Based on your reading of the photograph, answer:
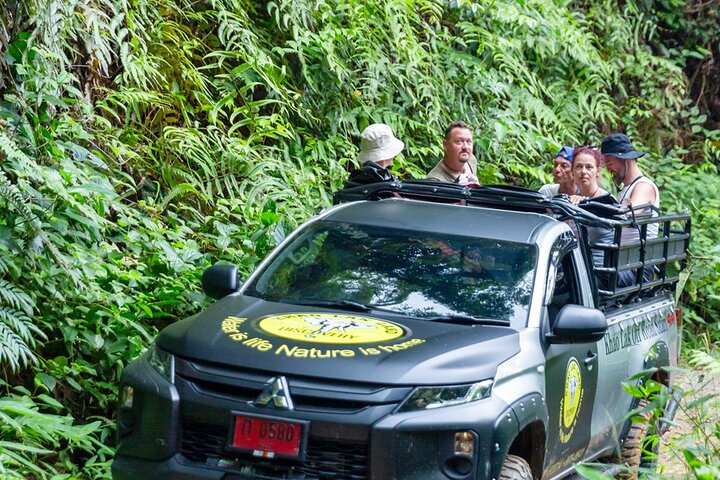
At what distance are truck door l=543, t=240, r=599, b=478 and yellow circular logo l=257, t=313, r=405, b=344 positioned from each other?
3.07ft

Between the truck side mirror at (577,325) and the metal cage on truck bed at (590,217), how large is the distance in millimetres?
1120

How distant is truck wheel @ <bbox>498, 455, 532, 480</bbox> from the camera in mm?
5453

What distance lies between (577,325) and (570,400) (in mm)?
637

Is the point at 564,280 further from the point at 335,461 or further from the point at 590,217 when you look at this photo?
the point at 335,461

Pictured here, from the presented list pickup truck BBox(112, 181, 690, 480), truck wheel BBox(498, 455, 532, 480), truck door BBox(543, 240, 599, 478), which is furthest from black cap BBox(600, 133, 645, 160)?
truck wheel BBox(498, 455, 532, 480)

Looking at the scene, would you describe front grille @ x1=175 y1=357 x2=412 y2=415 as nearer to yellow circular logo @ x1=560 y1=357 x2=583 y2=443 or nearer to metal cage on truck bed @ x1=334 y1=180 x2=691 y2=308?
yellow circular logo @ x1=560 y1=357 x2=583 y2=443

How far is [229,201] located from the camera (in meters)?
9.91

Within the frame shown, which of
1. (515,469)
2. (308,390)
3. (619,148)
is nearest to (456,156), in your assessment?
(619,148)

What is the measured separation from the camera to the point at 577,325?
5938 mm

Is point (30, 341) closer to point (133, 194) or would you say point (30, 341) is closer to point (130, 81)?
point (133, 194)

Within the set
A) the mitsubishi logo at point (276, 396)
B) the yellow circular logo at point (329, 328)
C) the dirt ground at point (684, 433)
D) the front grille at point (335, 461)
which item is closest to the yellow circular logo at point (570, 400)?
the dirt ground at point (684, 433)

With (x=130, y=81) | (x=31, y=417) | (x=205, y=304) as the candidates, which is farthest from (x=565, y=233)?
(x=130, y=81)

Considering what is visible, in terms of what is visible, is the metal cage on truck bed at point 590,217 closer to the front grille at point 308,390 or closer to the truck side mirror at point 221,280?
the truck side mirror at point 221,280

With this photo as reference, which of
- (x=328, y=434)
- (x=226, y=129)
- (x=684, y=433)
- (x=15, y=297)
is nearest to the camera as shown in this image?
(x=328, y=434)
